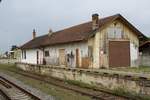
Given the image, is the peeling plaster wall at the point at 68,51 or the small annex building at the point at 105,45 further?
the peeling plaster wall at the point at 68,51

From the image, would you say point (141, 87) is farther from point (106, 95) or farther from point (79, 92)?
point (79, 92)

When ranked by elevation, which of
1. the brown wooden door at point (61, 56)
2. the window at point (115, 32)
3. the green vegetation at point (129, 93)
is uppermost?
the window at point (115, 32)

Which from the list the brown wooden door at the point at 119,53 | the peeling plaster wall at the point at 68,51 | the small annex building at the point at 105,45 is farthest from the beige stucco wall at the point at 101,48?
the peeling plaster wall at the point at 68,51

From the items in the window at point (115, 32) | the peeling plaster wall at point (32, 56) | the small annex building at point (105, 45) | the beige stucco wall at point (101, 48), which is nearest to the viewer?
the small annex building at point (105, 45)

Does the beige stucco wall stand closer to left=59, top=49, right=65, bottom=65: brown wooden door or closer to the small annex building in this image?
the small annex building

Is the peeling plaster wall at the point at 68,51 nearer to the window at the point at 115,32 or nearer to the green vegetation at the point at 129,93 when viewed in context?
the window at the point at 115,32

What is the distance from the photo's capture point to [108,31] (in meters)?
31.9

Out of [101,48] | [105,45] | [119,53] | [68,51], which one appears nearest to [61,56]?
[68,51]

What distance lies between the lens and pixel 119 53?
106 feet

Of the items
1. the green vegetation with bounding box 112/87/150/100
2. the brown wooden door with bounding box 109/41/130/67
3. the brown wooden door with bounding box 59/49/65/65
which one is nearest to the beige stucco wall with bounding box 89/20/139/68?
the brown wooden door with bounding box 109/41/130/67

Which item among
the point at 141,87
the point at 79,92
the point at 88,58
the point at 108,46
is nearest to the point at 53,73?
the point at 88,58

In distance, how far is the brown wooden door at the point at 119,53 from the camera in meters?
31.8

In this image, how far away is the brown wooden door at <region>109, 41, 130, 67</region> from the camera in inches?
1253

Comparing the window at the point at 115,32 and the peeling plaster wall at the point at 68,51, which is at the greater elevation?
the window at the point at 115,32
